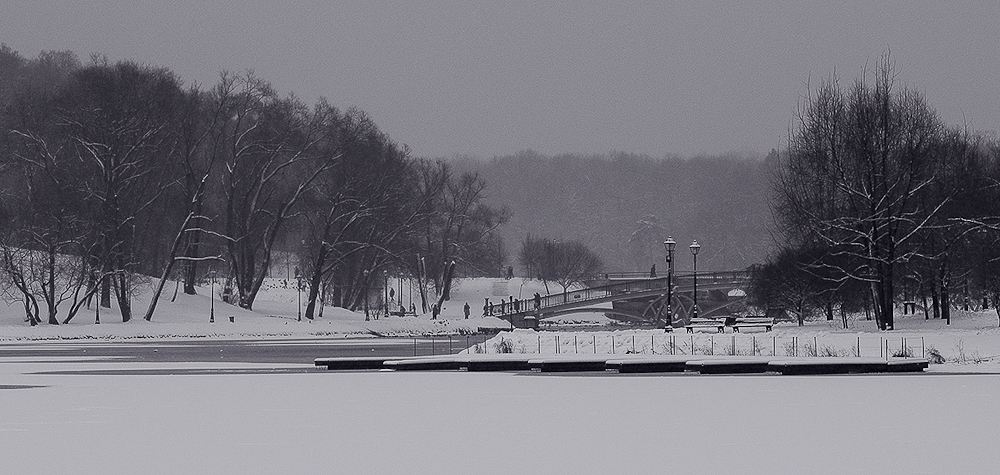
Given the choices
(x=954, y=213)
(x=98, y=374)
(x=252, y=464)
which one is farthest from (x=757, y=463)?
(x=954, y=213)

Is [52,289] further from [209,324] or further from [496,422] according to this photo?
[496,422]

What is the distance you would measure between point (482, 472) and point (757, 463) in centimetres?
305

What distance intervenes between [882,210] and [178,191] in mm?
54854

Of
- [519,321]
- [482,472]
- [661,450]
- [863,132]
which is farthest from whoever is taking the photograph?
[519,321]

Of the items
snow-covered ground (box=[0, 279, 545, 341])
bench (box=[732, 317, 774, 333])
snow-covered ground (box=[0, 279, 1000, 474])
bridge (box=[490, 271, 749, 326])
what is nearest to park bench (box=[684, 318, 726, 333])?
bench (box=[732, 317, 774, 333])

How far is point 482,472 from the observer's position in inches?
575

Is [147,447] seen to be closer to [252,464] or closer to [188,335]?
[252,464]

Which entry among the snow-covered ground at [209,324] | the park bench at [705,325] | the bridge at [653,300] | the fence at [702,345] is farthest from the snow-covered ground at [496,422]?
the bridge at [653,300]

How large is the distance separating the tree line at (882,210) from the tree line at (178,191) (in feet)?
123

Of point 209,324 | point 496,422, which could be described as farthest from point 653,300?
point 496,422

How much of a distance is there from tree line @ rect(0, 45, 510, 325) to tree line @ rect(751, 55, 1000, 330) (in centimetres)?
3747

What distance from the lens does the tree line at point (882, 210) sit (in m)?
57.8

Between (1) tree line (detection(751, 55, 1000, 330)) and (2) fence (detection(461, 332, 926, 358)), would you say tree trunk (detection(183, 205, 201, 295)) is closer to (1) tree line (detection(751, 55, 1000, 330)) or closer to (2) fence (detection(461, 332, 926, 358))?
(1) tree line (detection(751, 55, 1000, 330))

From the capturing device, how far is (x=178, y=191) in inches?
3760
